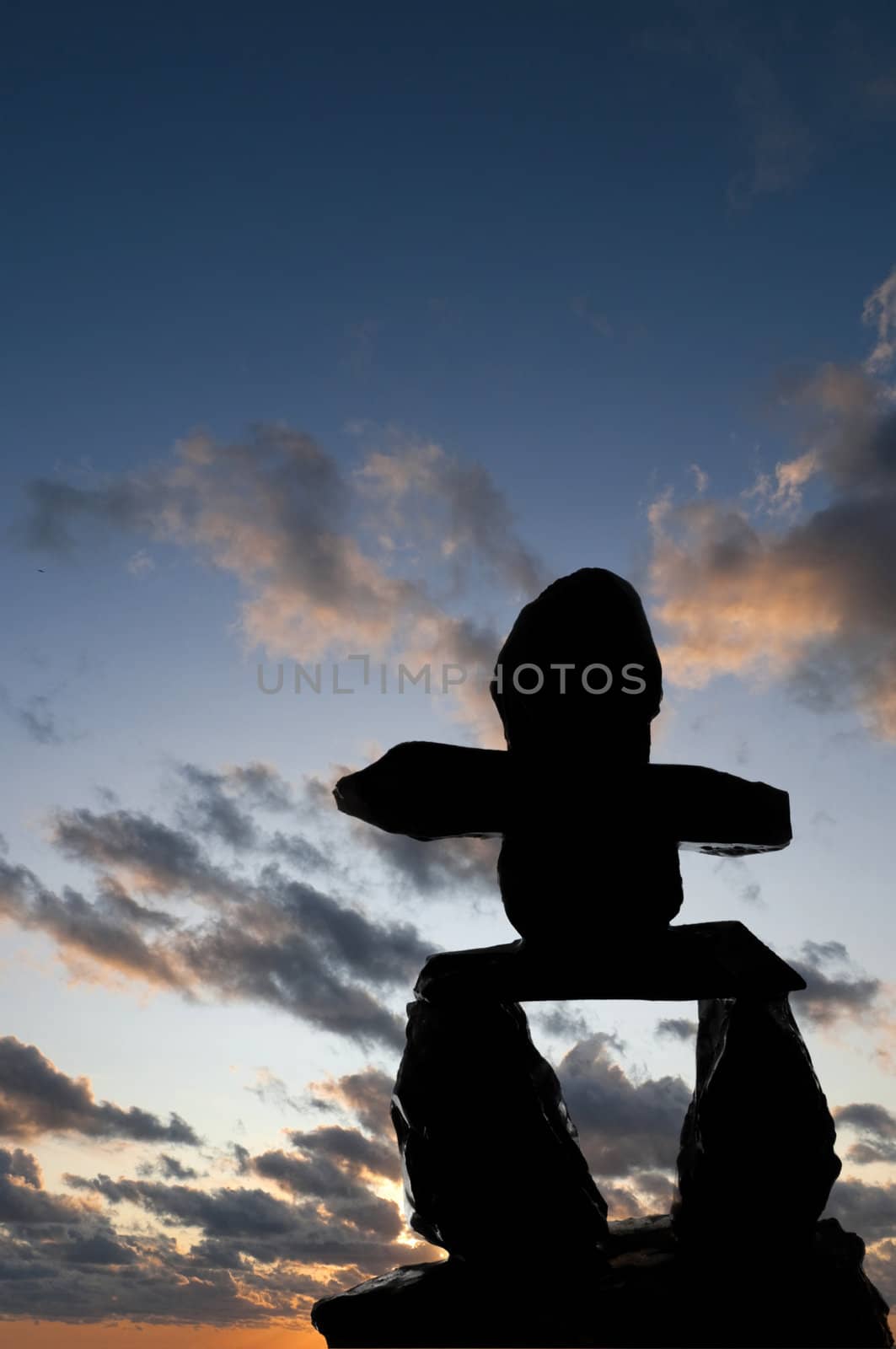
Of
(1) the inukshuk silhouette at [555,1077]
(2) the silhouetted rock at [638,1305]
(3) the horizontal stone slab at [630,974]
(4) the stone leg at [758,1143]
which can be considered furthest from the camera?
(3) the horizontal stone slab at [630,974]

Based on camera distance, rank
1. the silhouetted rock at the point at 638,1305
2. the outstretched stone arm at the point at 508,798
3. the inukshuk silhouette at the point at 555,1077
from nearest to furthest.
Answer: the silhouetted rock at the point at 638,1305 → the inukshuk silhouette at the point at 555,1077 → the outstretched stone arm at the point at 508,798

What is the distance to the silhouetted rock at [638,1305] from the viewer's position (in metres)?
5.93

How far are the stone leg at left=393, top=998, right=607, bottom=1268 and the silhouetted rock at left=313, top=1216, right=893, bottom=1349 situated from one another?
0.56 ft

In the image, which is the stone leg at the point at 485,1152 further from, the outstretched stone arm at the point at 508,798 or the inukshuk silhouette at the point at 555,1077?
the outstretched stone arm at the point at 508,798

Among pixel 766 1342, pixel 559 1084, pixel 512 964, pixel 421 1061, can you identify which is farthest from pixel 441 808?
pixel 766 1342

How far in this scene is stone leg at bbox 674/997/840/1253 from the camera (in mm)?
6441

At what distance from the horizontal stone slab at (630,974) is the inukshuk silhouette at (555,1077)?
14mm

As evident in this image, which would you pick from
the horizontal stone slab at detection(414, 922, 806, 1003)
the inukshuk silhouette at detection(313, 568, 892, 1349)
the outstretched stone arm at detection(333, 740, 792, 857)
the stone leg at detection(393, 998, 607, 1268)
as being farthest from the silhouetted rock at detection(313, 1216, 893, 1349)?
the outstretched stone arm at detection(333, 740, 792, 857)

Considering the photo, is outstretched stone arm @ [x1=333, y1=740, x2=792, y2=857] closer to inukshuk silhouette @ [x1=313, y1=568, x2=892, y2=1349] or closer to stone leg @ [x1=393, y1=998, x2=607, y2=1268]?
inukshuk silhouette @ [x1=313, y1=568, x2=892, y2=1349]

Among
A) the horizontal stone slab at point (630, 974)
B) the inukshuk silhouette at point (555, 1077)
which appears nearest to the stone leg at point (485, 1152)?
the inukshuk silhouette at point (555, 1077)

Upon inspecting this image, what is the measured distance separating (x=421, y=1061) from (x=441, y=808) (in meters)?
1.70

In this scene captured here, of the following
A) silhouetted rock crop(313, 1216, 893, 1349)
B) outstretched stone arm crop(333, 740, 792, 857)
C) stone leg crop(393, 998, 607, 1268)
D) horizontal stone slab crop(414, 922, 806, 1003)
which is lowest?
silhouetted rock crop(313, 1216, 893, 1349)

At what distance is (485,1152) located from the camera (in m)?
6.59

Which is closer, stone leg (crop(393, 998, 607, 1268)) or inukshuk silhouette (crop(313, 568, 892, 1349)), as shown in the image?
inukshuk silhouette (crop(313, 568, 892, 1349))
